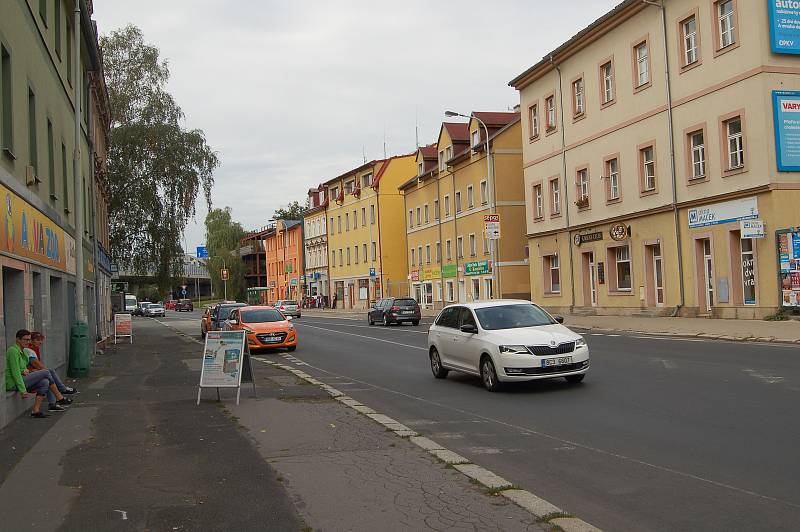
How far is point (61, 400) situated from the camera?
1220cm

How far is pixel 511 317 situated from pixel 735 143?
57.3 ft

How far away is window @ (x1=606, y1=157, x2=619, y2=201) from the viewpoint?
3509cm

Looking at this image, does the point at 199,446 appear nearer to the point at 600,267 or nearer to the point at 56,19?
the point at 56,19

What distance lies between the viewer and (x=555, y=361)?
42.3 feet

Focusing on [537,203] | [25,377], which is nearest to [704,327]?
[537,203]

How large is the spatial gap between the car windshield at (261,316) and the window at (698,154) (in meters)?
16.3

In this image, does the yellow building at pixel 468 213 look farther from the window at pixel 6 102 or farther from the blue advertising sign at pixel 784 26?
the window at pixel 6 102

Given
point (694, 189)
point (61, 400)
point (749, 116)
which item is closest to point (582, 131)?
point (694, 189)

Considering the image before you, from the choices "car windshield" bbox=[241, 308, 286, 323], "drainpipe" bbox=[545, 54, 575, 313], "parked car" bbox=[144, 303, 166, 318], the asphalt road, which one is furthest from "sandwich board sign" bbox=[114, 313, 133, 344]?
"parked car" bbox=[144, 303, 166, 318]

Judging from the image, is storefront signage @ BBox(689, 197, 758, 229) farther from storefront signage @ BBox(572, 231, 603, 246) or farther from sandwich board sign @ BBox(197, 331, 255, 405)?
sandwich board sign @ BBox(197, 331, 255, 405)

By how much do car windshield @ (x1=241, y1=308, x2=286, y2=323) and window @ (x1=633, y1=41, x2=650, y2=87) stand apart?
1799 cm

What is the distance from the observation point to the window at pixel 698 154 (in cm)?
2922

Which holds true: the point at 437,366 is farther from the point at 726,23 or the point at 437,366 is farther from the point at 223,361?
the point at 726,23

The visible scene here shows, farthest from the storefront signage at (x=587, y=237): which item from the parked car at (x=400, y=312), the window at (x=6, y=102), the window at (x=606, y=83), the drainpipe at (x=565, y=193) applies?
the window at (x=6, y=102)
